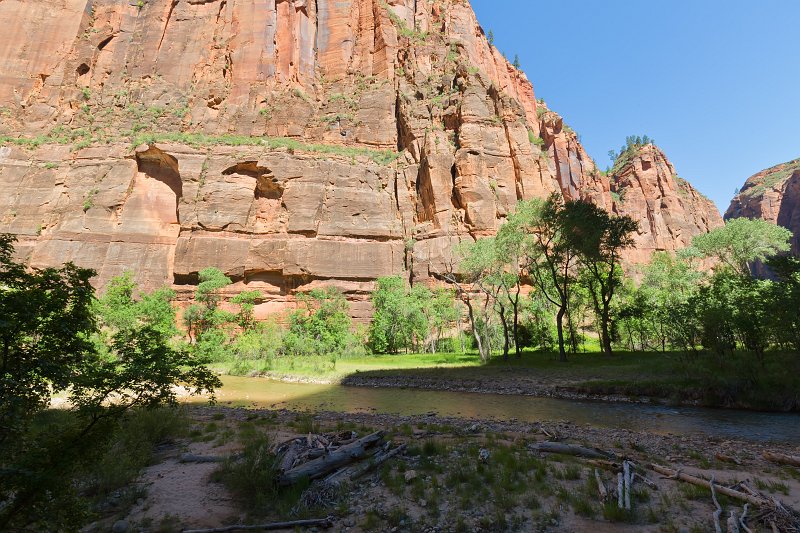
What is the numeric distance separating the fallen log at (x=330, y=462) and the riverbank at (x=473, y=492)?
280 mm

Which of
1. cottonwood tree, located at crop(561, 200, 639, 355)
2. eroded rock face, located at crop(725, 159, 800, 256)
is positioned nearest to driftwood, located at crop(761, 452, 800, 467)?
cottonwood tree, located at crop(561, 200, 639, 355)

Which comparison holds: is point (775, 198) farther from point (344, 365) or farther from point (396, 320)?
point (344, 365)

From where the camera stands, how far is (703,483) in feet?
23.4

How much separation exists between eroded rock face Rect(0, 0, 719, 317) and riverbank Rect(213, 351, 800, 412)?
21000 mm

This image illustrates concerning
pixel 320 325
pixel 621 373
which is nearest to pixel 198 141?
pixel 320 325

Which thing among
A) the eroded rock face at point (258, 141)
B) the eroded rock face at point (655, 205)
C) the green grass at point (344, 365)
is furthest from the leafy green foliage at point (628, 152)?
the green grass at point (344, 365)

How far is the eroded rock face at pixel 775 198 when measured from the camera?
104m

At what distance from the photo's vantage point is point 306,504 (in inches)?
259

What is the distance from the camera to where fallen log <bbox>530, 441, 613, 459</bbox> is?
29.9ft

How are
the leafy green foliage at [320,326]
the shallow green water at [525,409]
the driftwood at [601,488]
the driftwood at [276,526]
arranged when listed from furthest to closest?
the leafy green foliage at [320,326] < the shallow green water at [525,409] < the driftwood at [601,488] < the driftwood at [276,526]

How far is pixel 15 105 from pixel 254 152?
39135 mm

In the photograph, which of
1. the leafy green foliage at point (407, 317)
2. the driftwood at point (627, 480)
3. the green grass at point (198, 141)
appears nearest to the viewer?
the driftwood at point (627, 480)

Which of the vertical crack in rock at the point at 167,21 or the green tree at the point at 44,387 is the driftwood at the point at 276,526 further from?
the vertical crack in rock at the point at 167,21

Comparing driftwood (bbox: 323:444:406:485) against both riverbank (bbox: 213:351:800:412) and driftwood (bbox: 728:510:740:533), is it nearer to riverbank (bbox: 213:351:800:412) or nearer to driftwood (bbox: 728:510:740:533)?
driftwood (bbox: 728:510:740:533)
